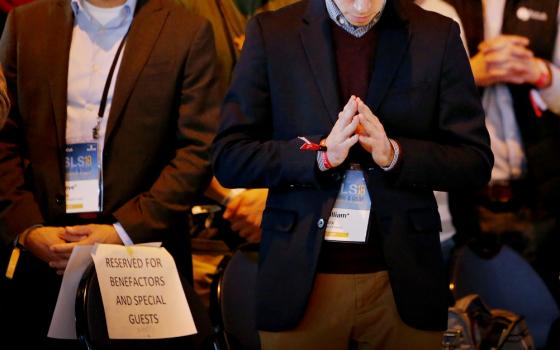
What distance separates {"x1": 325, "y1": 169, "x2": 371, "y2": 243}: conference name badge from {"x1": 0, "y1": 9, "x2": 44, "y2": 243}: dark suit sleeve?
1222 mm

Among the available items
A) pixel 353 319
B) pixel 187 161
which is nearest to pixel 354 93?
pixel 353 319

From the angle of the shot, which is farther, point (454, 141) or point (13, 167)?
point (13, 167)

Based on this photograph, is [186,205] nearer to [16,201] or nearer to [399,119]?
[16,201]

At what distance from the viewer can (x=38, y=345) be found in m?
3.31

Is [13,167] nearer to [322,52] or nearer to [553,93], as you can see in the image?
[322,52]

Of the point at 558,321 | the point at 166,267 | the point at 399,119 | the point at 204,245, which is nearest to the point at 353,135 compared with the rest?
the point at 399,119

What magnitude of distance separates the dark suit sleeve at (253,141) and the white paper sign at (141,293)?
0.59 meters

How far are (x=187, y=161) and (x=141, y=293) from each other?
499 millimetres

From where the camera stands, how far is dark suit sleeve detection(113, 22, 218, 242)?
3.17 m

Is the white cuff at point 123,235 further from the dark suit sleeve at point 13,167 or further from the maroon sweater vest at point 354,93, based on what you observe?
the maroon sweater vest at point 354,93

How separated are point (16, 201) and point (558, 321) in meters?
2.25

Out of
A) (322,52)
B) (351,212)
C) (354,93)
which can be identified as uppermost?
(322,52)

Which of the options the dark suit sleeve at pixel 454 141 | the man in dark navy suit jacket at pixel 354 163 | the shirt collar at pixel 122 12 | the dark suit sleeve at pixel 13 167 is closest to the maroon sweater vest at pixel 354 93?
the man in dark navy suit jacket at pixel 354 163

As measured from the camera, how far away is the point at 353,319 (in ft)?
8.02
